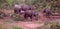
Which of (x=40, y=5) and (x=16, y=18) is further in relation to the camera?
(x=40, y=5)

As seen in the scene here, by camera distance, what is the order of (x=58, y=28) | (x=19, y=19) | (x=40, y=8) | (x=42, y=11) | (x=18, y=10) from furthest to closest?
(x=40, y=8) < (x=42, y=11) < (x=18, y=10) < (x=19, y=19) < (x=58, y=28)

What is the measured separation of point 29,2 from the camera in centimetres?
1563

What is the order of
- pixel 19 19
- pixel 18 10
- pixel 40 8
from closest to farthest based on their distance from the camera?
pixel 19 19 < pixel 18 10 < pixel 40 8

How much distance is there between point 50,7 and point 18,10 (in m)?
3.09

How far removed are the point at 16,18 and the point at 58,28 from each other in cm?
381

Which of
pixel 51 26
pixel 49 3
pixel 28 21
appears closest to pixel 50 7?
pixel 49 3

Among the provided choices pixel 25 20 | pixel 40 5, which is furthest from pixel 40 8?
pixel 25 20

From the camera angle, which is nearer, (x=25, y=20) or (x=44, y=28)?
(x=44, y=28)

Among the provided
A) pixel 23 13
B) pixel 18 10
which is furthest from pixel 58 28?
pixel 18 10

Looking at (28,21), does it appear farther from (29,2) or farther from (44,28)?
(29,2)

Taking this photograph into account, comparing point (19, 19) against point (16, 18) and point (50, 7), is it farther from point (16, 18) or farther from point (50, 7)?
point (50, 7)

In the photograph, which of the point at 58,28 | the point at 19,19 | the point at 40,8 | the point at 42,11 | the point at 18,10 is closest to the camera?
the point at 58,28

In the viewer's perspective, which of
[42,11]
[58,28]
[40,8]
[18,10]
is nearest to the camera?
[58,28]

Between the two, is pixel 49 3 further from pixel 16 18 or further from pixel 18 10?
pixel 16 18
